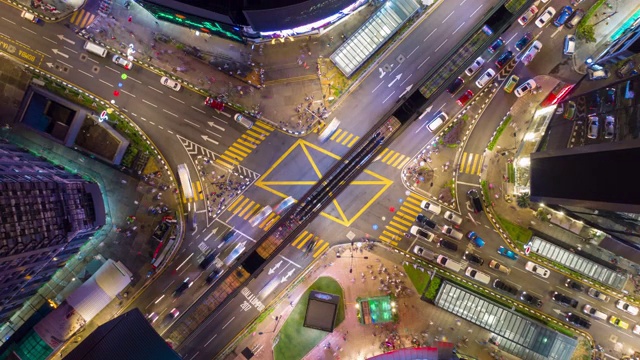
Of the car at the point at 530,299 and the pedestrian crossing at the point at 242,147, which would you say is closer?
the car at the point at 530,299

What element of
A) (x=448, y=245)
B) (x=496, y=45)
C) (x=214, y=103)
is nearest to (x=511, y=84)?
(x=496, y=45)

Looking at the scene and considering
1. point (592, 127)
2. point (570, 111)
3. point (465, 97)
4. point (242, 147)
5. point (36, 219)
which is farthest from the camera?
point (242, 147)

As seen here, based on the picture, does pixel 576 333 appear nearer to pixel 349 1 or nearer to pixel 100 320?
pixel 349 1

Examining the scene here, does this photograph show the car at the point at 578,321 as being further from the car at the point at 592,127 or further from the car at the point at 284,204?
the car at the point at 284,204

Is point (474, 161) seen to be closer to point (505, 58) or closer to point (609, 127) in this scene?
point (505, 58)

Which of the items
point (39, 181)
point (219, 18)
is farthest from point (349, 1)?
point (39, 181)

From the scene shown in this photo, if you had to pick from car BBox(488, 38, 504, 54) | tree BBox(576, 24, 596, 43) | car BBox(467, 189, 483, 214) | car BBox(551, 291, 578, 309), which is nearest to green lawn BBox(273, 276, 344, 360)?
car BBox(467, 189, 483, 214)

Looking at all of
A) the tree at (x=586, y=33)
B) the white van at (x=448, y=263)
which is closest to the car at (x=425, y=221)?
the white van at (x=448, y=263)
